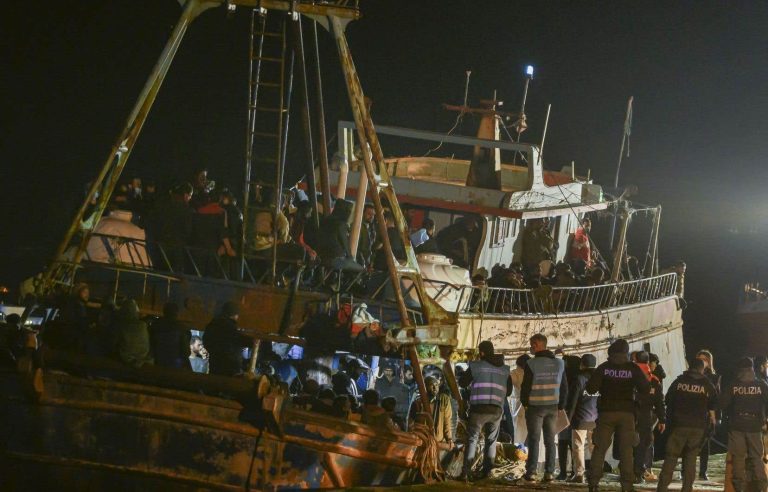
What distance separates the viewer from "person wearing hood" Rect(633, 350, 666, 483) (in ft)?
43.9

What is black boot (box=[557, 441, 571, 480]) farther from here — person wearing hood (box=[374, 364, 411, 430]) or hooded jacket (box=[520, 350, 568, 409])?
person wearing hood (box=[374, 364, 411, 430])

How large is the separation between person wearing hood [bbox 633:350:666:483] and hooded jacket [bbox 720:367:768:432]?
1.07 meters

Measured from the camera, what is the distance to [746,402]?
12.1m

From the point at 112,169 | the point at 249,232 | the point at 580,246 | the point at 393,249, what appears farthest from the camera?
the point at 580,246

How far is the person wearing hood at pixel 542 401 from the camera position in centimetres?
1259

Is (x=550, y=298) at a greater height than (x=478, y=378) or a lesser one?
greater

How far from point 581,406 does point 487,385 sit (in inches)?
65.8

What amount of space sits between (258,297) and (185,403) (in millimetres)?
3404

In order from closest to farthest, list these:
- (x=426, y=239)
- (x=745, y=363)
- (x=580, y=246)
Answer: (x=745, y=363)
(x=426, y=239)
(x=580, y=246)

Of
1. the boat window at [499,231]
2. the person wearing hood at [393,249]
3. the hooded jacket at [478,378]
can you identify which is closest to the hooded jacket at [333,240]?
the person wearing hood at [393,249]

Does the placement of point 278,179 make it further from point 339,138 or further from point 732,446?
point 339,138

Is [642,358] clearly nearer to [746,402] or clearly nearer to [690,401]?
[746,402]

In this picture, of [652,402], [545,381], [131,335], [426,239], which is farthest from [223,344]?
[426,239]

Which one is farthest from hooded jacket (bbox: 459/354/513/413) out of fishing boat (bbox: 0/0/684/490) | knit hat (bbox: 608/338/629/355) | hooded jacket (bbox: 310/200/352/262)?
hooded jacket (bbox: 310/200/352/262)
